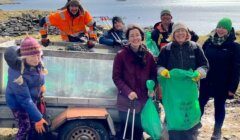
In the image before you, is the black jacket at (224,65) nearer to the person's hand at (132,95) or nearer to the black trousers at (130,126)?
→ the black trousers at (130,126)

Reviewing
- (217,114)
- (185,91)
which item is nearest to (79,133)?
(185,91)

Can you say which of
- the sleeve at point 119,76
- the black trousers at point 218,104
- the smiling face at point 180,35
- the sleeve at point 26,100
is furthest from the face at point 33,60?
the black trousers at point 218,104

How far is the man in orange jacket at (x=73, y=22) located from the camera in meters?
7.47

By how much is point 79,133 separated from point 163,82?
1.40m

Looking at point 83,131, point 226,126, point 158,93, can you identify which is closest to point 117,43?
point 158,93

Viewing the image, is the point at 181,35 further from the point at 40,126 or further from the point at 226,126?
the point at 226,126

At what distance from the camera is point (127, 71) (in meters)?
5.59

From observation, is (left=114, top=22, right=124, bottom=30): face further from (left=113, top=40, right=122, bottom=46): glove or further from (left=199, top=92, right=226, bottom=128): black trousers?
(left=199, top=92, right=226, bottom=128): black trousers

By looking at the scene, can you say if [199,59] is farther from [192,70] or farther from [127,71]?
[127,71]

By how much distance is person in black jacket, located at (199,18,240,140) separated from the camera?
641cm

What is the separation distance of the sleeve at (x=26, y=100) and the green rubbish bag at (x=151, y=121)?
4.87ft

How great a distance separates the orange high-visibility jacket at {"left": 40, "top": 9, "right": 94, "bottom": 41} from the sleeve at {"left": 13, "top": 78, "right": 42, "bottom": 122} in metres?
2.65

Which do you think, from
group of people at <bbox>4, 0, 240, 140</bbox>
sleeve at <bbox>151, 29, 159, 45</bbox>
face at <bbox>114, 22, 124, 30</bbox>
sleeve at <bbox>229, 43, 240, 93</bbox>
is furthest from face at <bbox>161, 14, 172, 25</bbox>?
sleeve at <bbox>229, 43, 240, 93</bbox>

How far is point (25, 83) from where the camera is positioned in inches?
198
